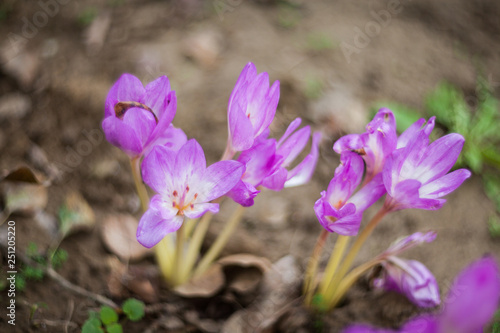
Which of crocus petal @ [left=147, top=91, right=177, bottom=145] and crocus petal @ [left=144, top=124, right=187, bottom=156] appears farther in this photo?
crocus petal @ [left=144, top=124, right=187, bottom=156]

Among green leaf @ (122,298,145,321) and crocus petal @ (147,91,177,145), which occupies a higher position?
crocus petal @ (147,91,177,145)

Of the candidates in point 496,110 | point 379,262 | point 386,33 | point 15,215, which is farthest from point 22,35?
point 496,110

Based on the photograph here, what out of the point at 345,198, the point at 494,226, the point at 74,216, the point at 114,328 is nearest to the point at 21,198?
the point at 74,216

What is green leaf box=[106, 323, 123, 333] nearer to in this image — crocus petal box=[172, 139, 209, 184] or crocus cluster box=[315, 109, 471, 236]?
crocus petal box=[172, 139, 209, 184]

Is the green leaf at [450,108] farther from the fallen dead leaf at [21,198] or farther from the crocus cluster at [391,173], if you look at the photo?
the fallen dead leaf at [21,198]

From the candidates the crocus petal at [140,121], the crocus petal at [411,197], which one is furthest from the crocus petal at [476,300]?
the crocus petal at [140,121]

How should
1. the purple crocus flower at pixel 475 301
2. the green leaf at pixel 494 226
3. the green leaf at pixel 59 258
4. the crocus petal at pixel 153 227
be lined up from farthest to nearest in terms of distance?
the green leaf at pixel 494 226 < the green leaf at pixel 59 258 < the crocus petal at pixel 153 227 < the purple crocus flower at pixel 475 301

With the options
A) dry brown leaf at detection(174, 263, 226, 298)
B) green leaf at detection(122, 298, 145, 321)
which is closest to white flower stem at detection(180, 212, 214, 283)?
dry brown leaf at detection(174, 263, 226, 298)

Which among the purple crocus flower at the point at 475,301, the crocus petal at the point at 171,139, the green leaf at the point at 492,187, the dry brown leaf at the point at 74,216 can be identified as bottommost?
the dry brown leaf at the point at 74,216

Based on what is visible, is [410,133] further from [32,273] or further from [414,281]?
[32,273]
